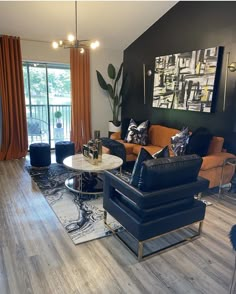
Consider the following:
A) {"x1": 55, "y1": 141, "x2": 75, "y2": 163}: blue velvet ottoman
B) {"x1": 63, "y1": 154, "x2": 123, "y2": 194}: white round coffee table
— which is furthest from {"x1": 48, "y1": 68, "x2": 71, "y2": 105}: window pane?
{"x1": 63, "y1": 154, "x2": 123, "y2": 194}: white round coffee table

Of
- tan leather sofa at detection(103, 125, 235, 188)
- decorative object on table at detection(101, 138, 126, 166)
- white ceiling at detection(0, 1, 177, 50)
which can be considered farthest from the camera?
decorative object on table at detection(101, 138, 126, 166)

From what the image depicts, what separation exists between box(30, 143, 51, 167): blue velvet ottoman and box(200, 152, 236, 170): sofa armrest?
9.12 feet

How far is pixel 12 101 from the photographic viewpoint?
4.80 m

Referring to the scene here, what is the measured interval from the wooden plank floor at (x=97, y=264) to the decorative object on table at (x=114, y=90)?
3.41m

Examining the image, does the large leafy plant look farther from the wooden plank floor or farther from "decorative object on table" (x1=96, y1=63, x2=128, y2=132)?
the wooden plank floor

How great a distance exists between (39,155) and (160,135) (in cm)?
232

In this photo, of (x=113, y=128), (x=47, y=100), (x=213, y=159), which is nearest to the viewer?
(x=213, y=159)

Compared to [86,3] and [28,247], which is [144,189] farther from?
[86,3]

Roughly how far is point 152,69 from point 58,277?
434 cm

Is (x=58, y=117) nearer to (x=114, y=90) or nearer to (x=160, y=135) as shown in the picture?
(x=114, y=90)

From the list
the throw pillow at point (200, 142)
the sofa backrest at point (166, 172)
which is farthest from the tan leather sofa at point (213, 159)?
the sofa backrest at point (166, 172)

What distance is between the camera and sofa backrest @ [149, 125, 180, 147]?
4410 mm

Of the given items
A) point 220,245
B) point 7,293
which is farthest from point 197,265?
point 7,293

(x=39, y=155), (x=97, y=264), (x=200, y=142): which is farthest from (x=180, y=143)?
(x=39, y=155)
